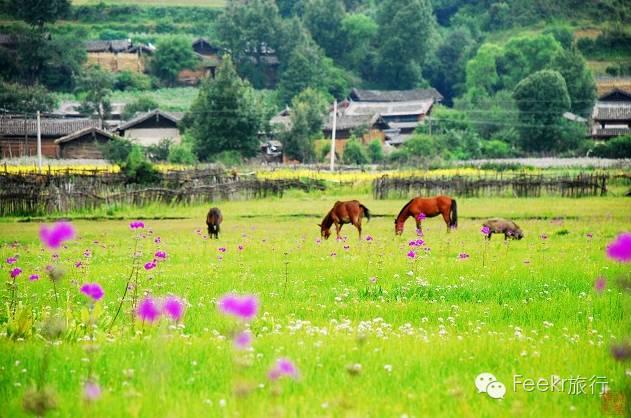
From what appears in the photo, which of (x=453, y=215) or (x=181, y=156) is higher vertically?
(x=453, y=215)

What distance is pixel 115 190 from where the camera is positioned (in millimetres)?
35125

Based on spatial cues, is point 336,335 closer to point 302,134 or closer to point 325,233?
point 325,233

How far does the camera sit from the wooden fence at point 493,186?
131ft

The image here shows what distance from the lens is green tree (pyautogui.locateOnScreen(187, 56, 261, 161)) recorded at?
63.1 m

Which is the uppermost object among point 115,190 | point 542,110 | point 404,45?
point 404,45

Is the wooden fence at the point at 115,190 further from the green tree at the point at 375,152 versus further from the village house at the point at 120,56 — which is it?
the village house at the point at 120,56

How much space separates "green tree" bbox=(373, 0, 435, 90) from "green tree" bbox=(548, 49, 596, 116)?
102ft

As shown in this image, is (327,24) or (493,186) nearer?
(493,186)

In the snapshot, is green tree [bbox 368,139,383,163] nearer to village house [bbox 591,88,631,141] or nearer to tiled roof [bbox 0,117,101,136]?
village house [bbox 591,88,631,141]

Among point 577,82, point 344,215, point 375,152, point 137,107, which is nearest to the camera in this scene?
point 344,215

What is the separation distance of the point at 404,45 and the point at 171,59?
1137 inches

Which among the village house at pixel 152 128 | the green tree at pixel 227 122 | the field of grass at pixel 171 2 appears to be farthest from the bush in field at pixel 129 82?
the green tree at pixel 227 122

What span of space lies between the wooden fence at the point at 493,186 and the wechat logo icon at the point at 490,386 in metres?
34.5

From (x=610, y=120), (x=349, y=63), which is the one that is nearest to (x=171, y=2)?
(x=349, y=63)
